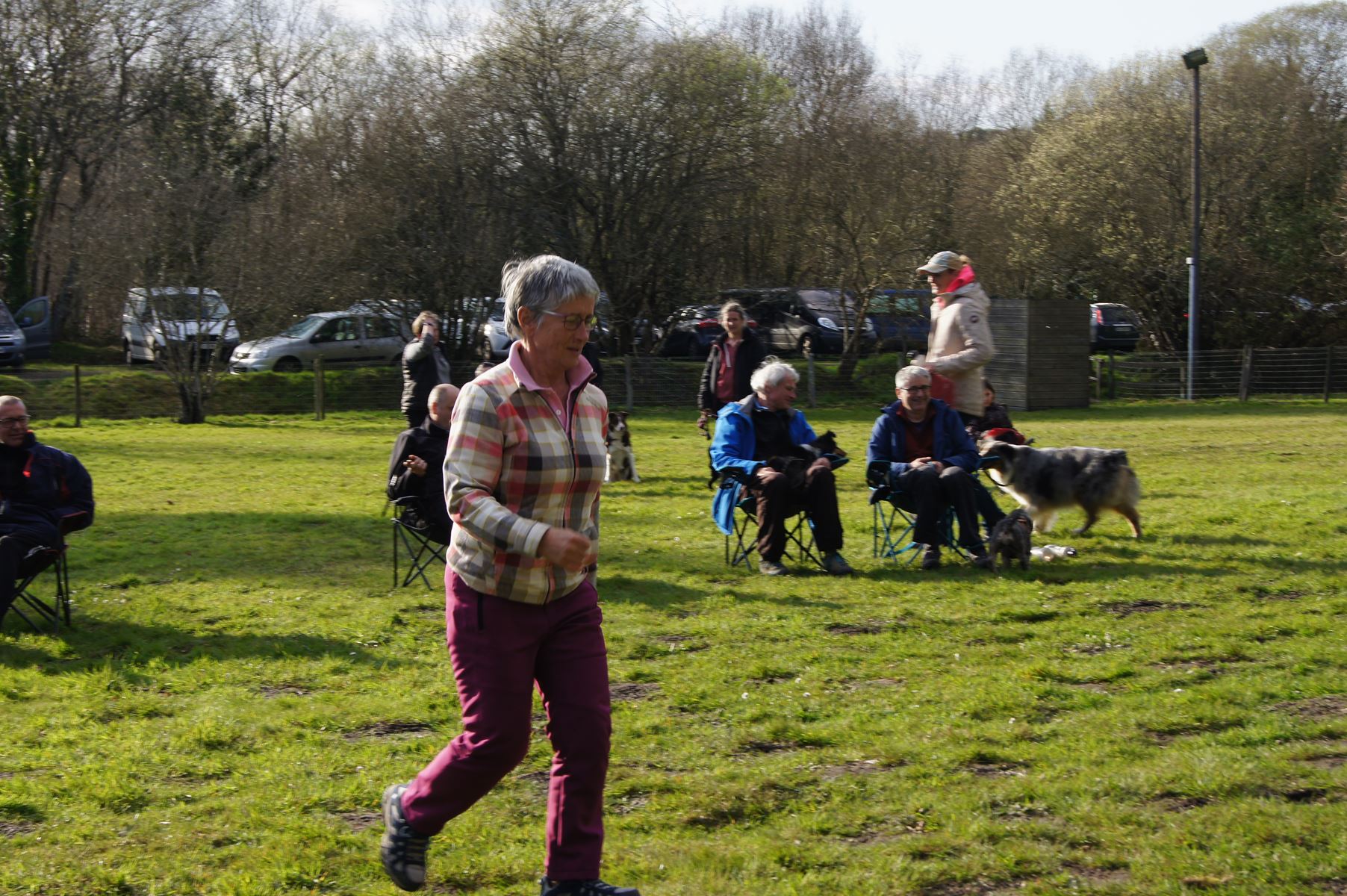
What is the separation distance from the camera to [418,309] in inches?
973

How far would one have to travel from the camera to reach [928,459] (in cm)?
868

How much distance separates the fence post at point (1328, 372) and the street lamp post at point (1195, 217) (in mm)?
2327

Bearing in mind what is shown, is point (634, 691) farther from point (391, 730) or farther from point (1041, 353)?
point (1041, 353)

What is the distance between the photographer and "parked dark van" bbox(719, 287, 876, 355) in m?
28.8

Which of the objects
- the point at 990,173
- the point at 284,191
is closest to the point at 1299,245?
the point at 990,173

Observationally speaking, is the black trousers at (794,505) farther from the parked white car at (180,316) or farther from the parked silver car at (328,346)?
the parked silver car at (328,346)

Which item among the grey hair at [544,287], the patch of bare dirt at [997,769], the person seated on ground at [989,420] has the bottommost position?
the patch of bare dirt at [997,769]

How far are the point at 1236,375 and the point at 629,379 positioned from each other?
38.7ft

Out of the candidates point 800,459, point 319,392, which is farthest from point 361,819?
point 319,392

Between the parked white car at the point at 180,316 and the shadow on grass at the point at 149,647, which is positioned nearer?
the shadow on grass at the point at 149,647

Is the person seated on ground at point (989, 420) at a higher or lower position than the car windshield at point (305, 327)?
lower

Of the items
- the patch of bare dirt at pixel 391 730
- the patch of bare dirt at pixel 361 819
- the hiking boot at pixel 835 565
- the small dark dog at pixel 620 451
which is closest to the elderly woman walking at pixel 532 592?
the patch of bare dirt at pixel 361 819

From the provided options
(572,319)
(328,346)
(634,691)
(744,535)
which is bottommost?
(634,691)

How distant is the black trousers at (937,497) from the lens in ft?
28.0
